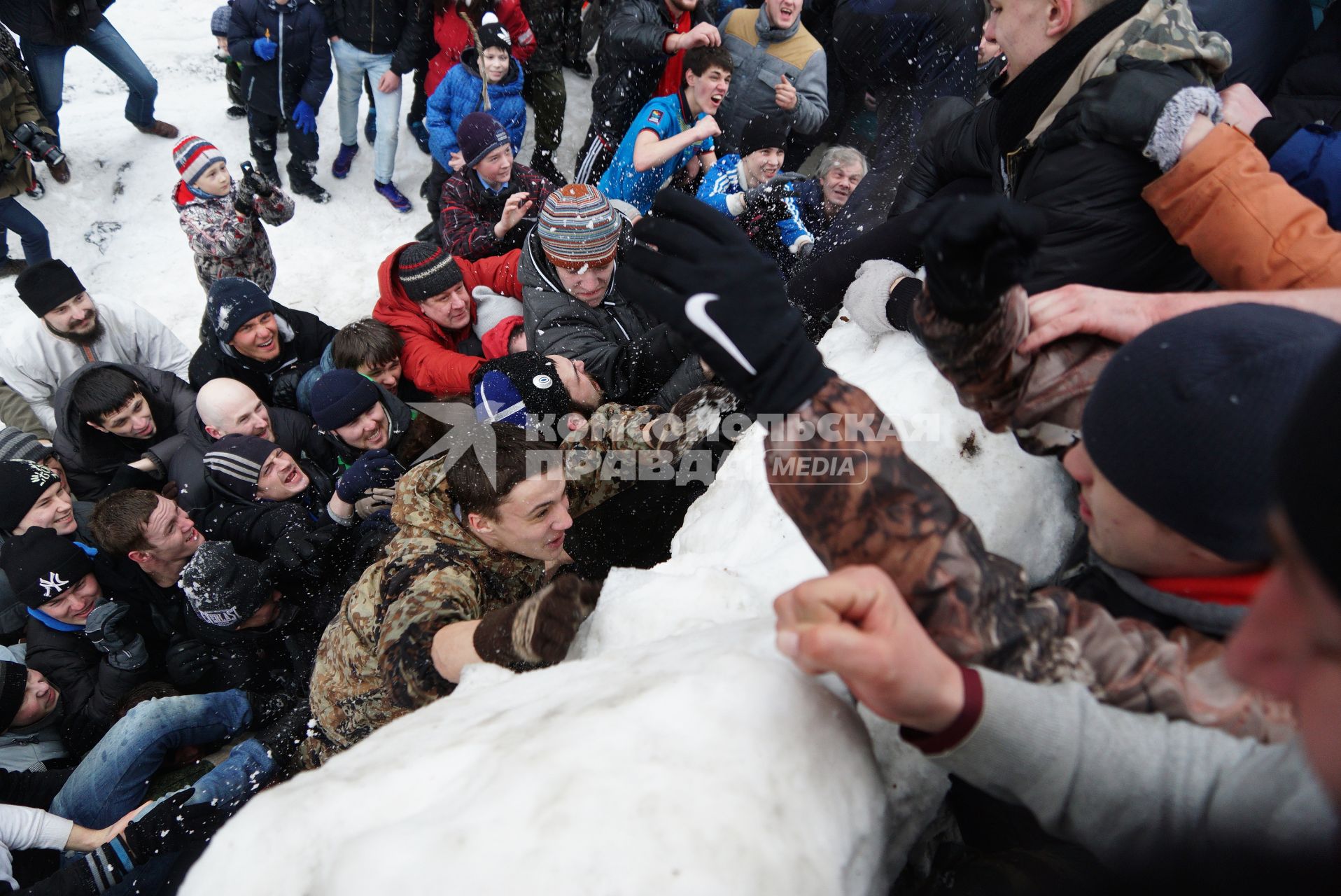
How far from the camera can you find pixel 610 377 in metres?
3.45

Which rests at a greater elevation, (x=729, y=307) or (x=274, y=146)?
(x=729, y=307)

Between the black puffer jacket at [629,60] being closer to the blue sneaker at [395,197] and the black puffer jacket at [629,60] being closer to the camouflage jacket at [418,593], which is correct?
the blue sneaker at [395,197]

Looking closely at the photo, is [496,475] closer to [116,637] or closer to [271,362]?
[116,637]

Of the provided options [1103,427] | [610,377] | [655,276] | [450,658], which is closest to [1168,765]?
[1103,427]

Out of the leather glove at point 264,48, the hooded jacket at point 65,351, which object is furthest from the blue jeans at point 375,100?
the hooded jacket at point 65,351

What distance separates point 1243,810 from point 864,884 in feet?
1.65

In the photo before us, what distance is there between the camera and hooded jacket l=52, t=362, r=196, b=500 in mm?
4105

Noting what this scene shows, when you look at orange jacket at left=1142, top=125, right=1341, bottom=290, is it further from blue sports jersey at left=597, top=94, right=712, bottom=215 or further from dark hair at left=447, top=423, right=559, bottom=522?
blue sports jersey at left=597, top=94, right=712, bottom=215

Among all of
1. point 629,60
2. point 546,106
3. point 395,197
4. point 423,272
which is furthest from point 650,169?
point 395,197

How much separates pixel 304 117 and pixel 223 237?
2023 millimetres

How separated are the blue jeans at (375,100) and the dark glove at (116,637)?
14.8 ft

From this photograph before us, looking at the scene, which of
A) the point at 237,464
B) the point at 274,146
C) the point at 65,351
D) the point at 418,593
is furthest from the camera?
the point at 274,146

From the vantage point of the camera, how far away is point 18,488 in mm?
3643

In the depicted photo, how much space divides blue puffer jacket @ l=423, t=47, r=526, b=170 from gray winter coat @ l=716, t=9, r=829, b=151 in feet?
5.24
